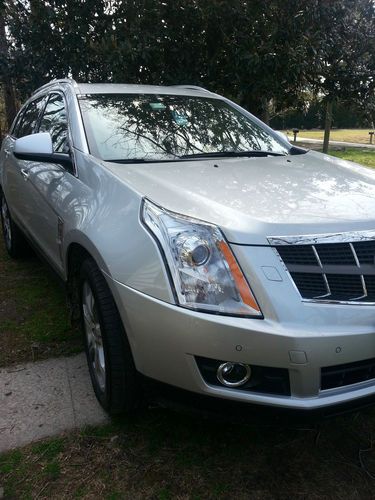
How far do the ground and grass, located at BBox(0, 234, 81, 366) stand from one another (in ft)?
3.26

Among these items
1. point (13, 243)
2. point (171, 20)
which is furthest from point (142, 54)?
point (13, 243)

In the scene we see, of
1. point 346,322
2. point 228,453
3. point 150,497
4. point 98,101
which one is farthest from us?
point 98,101

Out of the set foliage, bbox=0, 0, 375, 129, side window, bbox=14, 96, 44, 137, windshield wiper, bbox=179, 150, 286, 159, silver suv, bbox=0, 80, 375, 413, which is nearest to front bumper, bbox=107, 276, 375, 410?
silver suv, bbox=0, 80, 375, 413

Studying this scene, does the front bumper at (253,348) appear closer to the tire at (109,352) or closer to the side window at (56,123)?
the tire at (109,352)

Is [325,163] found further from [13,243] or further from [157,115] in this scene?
[13,243]

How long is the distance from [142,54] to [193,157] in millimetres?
3392

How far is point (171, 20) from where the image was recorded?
612 centimetres

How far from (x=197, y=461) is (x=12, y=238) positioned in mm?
3433

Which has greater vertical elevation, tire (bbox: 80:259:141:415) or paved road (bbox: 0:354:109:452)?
tire (bbox: 80:259:141:415)

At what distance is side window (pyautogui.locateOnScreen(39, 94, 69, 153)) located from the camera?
320 centimetres

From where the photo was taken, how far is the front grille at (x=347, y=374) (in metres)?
1.86

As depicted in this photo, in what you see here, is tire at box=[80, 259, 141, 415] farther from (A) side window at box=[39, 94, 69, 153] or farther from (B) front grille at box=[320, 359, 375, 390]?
(A) side window at box=[39, 94, 69, 153]

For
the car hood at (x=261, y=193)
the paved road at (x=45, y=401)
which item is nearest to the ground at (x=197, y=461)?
the paved road at (x=45, y=401)

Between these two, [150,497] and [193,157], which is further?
[193,157]
